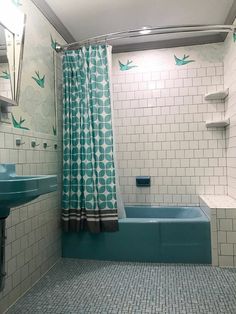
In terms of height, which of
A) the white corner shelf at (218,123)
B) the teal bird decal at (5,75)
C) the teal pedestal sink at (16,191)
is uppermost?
the teal bird decal at (5,75)

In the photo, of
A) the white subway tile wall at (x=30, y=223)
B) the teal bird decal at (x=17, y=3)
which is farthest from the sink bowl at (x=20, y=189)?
the teal bird decal at (x=17, y=3)

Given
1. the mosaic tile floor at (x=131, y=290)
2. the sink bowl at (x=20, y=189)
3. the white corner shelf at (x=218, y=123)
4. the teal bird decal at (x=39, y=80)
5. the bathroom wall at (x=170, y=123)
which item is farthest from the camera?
the bathroom wall at (x=170, y=123)

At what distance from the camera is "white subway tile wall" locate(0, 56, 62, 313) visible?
5.65 ft

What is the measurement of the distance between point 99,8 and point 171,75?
45.9 inches

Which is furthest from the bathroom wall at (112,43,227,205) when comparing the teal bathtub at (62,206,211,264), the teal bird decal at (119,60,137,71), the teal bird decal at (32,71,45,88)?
the teal bird decal at (32,71,45,88)

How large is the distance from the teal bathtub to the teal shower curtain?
0.44 feet

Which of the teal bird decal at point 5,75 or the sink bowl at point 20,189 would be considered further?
the teal bird decal at point 5,75

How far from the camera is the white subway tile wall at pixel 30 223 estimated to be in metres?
1.72

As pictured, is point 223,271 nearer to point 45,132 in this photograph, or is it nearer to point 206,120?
point 206,120

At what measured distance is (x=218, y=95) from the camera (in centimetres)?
284

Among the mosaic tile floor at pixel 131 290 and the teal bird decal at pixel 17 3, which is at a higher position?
the teal bird decal at pixel 17 3

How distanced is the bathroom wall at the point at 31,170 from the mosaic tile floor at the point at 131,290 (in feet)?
0.46

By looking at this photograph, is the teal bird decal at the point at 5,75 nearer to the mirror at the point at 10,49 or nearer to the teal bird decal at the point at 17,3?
the mirror at the point at 10,49

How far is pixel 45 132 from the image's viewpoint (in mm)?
2301
